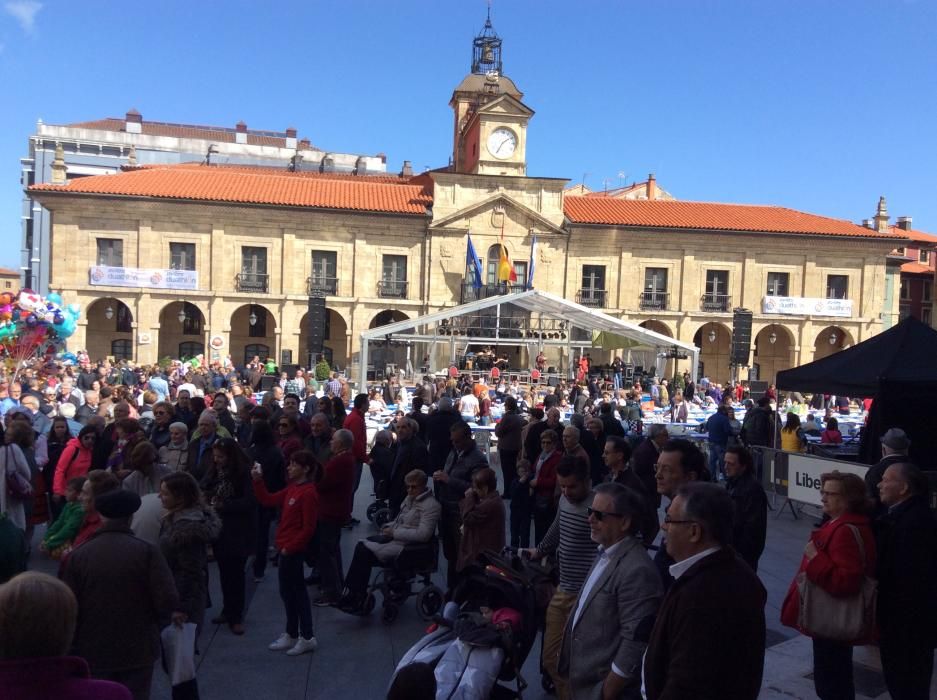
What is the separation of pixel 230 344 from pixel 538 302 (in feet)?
54.2

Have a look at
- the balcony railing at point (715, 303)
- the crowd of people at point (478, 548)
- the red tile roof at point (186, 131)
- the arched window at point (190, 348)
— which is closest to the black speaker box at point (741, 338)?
the balcony railing at point (715, 303)

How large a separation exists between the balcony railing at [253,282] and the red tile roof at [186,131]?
2570cm

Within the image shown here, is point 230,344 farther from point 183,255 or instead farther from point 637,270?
point 637,270

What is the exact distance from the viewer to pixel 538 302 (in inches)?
880

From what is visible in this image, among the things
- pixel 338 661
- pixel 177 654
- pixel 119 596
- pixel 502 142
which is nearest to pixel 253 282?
pixel 502 142

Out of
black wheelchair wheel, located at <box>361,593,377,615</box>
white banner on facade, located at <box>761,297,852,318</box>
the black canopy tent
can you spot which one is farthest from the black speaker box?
black wheelchair wheel, located at <box>361,593,377,615</box>

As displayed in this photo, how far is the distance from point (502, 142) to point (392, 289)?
848 centimetres

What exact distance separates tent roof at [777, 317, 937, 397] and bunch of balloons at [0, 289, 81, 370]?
1692 centimetres

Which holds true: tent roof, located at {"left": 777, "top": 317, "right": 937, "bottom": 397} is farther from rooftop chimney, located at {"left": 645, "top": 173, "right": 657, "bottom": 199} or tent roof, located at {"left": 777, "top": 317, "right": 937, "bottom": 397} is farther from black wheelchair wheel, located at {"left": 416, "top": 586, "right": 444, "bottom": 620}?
rooftop chimney, located at {"left": 645, "top": 173, "right": 657, "bottom": 199}

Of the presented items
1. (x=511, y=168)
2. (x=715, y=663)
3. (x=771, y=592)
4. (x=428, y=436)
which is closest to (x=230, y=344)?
(x=511, y=168)

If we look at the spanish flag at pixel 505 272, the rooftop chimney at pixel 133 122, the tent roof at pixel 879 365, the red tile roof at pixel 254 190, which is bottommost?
the tent roof at pixel 879 365

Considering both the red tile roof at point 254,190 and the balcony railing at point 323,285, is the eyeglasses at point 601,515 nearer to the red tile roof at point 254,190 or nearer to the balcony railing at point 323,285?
the balcony railing at point 323,285

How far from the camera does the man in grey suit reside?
2.84 m

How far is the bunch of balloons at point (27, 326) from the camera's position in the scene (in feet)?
58.1
